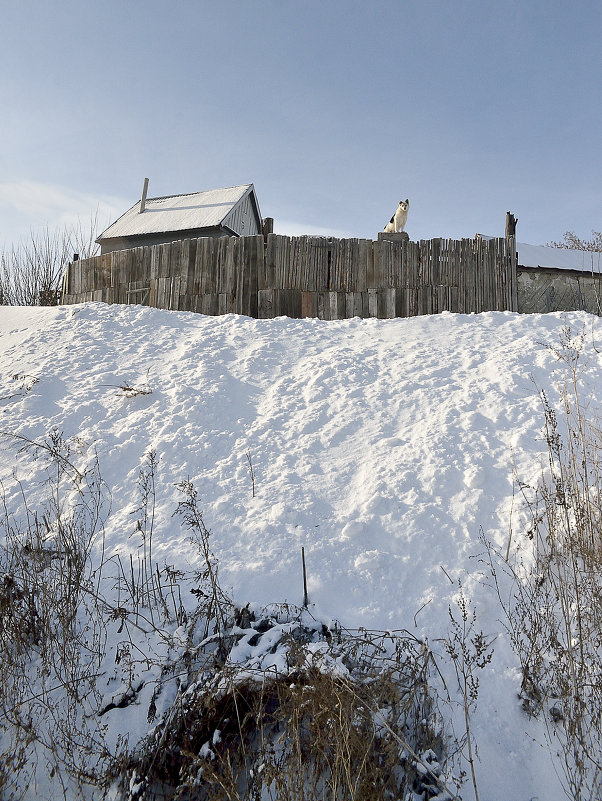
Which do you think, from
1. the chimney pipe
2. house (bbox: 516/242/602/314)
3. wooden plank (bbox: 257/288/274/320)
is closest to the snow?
wooden plank (bbox: 257/288/274/320)

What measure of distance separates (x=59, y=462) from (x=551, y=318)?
6.02m

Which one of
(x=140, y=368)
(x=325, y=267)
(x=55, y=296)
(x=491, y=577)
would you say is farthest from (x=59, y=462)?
(x=55, y=296)

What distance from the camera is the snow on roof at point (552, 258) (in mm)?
16406

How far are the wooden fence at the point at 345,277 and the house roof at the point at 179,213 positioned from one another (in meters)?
8.98

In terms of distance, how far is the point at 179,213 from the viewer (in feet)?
60.8

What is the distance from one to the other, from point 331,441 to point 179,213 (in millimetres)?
15904

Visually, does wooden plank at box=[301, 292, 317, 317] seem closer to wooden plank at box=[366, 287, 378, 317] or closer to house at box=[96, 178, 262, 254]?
wooden plank at box=[366, 287, 378, 317]

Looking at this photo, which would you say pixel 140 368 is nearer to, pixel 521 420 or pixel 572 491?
pixel 521 420

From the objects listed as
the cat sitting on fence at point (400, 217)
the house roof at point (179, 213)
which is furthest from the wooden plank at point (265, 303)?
the house roof at point (179, 213)

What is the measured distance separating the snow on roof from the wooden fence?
8353 mm

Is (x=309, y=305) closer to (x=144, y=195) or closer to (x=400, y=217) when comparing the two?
(x=400, y=217)

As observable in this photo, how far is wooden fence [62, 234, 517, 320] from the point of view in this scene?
8180mm

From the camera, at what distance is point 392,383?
18.9ft

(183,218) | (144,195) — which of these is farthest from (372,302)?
(144,195)
